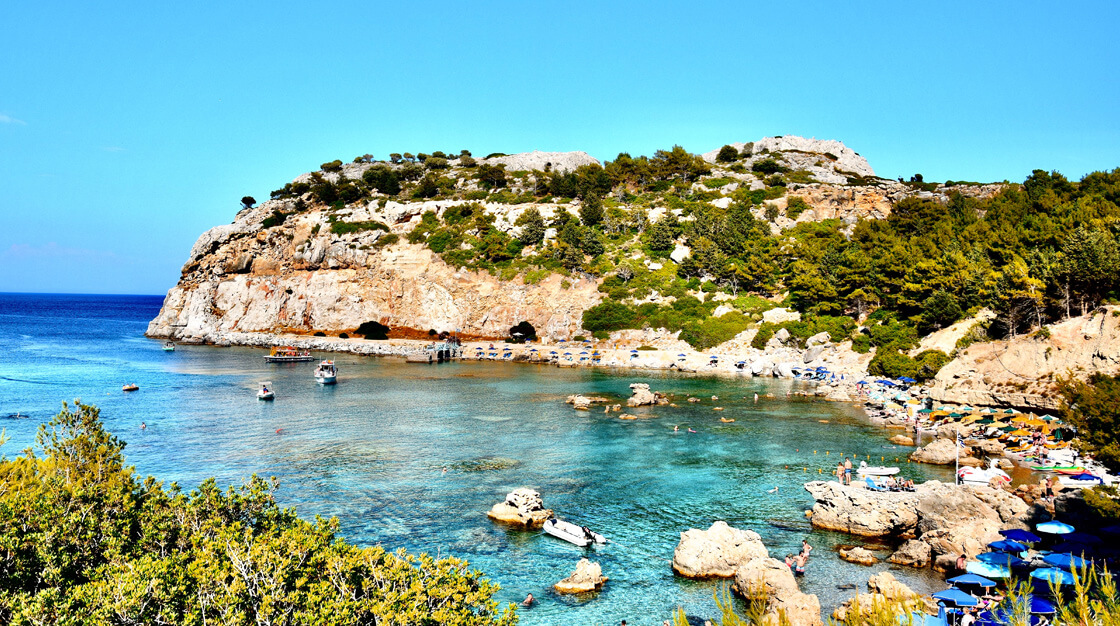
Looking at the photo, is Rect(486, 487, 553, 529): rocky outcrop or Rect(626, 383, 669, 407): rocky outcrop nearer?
Rect(486, 487, 553, 529): rocky outcrop

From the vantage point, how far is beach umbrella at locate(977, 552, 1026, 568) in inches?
870

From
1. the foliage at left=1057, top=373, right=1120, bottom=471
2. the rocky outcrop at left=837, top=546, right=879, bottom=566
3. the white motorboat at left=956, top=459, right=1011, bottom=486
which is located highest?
the foliage at left=1057, top=373, right=1120, bottom=471

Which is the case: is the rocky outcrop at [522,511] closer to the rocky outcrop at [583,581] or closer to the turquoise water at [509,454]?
the turquoise water at [509,454]

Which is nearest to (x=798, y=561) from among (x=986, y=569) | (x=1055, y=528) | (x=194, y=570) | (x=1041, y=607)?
(x=986, y=569)

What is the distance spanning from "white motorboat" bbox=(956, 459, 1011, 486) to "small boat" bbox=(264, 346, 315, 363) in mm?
74646

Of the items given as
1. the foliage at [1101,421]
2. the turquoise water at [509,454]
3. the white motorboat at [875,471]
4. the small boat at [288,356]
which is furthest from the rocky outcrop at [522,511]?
the small boat at [288,356]

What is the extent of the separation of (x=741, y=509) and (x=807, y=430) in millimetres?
18620

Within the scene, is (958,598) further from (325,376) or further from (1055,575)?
(325,376)

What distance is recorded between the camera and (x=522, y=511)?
2928cm

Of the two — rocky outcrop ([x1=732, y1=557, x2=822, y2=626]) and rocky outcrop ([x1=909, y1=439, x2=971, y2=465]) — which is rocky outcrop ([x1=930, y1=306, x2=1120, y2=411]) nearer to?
rocky outcrop ([x1=909, y1=439, x2=971, y2=465])

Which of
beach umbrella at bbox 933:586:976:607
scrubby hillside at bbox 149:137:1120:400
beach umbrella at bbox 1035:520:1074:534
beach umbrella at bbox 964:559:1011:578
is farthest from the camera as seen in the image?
scrubby hillside at bbox 149:137:1120:400

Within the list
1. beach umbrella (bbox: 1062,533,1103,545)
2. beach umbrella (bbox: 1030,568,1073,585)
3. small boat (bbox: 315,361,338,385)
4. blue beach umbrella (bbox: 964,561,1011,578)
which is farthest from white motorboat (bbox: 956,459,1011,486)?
small boat (bbox: 315,361,338,385)

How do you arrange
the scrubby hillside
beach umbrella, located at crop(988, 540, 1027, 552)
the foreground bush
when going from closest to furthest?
the foreground bush < beach umbrella, located at crop(988, 540, 1027, 552) < the scrubby hillside

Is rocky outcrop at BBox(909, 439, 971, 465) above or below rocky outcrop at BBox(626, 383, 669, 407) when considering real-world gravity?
below
